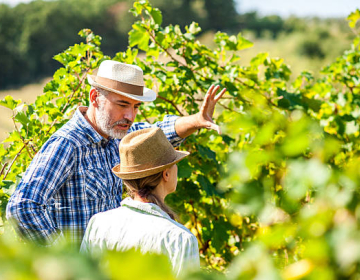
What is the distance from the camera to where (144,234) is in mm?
1736

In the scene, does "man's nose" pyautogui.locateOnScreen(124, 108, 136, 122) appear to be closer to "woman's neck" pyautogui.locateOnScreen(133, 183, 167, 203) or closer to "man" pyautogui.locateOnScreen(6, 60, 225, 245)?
"man" pyautogui.locateOnScreen(6, 60, 225, 245)

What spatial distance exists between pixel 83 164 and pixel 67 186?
141 mm

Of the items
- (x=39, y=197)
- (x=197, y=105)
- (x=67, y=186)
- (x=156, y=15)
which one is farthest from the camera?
(x=197, y=105)

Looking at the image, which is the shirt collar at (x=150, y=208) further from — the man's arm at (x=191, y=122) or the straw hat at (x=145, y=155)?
the man's arm at (x=191, y=122)

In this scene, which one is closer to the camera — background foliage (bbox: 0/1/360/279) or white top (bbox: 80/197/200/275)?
white top (bbox: 80/197/200/275)

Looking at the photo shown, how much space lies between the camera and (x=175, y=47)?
353 cm

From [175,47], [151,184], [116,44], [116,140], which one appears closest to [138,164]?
[151,184]

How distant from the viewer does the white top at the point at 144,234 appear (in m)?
1.69

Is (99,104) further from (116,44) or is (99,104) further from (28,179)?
(116,44)

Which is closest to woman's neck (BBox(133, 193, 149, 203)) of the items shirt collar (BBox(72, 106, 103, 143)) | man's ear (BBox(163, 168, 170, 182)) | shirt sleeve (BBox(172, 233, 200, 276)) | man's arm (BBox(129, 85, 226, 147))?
man's ear (BBox(163, 168, 170, 182))

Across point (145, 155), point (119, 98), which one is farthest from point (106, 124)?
point (145, 155)

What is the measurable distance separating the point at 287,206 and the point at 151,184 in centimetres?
119

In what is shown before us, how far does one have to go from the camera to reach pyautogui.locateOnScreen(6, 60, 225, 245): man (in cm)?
221

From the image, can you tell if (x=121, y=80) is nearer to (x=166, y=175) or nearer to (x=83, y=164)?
(x=83, y=164)
